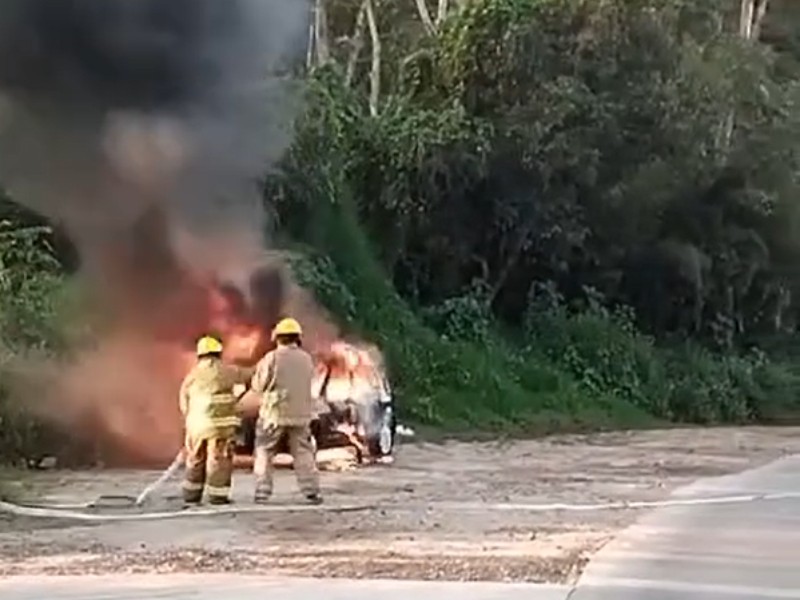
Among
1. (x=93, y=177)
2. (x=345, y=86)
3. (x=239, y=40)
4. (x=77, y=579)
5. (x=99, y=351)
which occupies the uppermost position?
(x=345, y=86)

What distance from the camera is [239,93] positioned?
63.2ft

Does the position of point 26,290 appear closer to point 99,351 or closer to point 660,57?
point 99,351

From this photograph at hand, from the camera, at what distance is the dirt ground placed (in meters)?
11.1

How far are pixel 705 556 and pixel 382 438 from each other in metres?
8.43

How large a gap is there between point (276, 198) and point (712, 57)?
46.6ft

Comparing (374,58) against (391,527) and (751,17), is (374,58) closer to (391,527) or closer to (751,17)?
(751,17)

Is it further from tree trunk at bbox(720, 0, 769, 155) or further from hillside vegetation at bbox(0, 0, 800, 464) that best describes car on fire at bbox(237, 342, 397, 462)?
tree trunk at bbox(720, 0, 769, 155)

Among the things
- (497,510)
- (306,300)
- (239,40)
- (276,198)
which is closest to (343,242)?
(276,198)

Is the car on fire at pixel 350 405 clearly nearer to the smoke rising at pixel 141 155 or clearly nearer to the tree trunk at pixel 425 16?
A: the smoke rising at pixel 141 155

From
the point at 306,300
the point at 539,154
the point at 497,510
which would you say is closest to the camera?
the point at 497,510

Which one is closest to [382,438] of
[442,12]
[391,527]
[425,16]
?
[391,527]

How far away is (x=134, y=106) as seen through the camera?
1816 centimetres

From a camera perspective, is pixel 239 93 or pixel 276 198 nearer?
pixel 239 93

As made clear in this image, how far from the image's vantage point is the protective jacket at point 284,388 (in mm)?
14844
